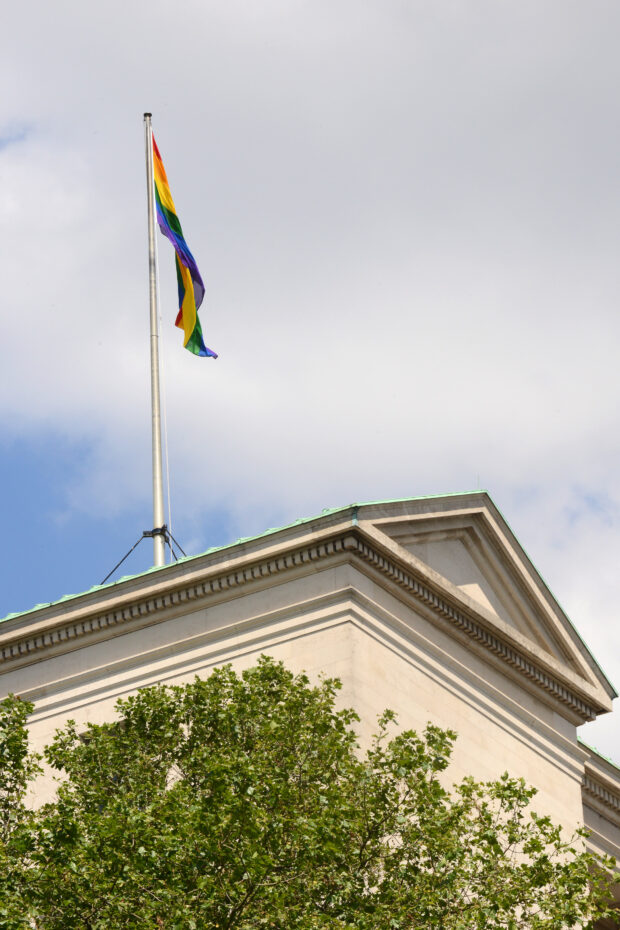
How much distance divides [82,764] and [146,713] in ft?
4.21

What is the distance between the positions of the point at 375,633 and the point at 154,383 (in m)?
12.7

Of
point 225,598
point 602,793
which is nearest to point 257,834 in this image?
point 225,598

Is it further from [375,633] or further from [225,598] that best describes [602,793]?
[225,598]

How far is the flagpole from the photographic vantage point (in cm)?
4428

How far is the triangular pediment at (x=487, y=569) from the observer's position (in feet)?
128

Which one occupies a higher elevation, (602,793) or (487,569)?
(487,569)

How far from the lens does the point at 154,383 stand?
47.4 metres

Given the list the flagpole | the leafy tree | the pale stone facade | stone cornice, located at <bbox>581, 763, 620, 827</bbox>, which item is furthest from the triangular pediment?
the leafy tree

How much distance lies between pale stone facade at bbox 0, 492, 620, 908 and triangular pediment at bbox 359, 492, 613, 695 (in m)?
0.04

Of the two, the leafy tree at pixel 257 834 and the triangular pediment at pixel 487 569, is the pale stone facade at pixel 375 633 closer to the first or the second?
the triangular pediment at pixel 487 569

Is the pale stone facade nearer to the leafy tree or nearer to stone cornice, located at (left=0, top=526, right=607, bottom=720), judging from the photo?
stone cornice, located at (left=0, top=526, right=607, bottom=720)

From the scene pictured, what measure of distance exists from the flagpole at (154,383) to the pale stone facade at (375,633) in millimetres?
5043

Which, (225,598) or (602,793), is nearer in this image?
(225,598)

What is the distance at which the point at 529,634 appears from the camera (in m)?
41.7
